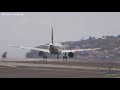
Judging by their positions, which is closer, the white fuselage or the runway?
A: the runway

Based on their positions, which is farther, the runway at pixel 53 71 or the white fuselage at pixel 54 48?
the white fuselage at pixel 54 48

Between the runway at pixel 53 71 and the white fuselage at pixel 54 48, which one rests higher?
the white fuselage at pixel 54 48

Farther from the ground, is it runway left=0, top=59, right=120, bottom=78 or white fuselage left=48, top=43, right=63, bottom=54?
white fuselage left=48, top=43, right=63, bottom=54

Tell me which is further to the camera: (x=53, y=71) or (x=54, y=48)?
(x=54, y=48)

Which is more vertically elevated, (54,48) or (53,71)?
(54,48)

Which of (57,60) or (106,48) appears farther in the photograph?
(57,60)

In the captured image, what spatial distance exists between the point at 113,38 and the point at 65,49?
616 inches

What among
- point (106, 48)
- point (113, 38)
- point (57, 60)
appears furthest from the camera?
point (57, 60)
